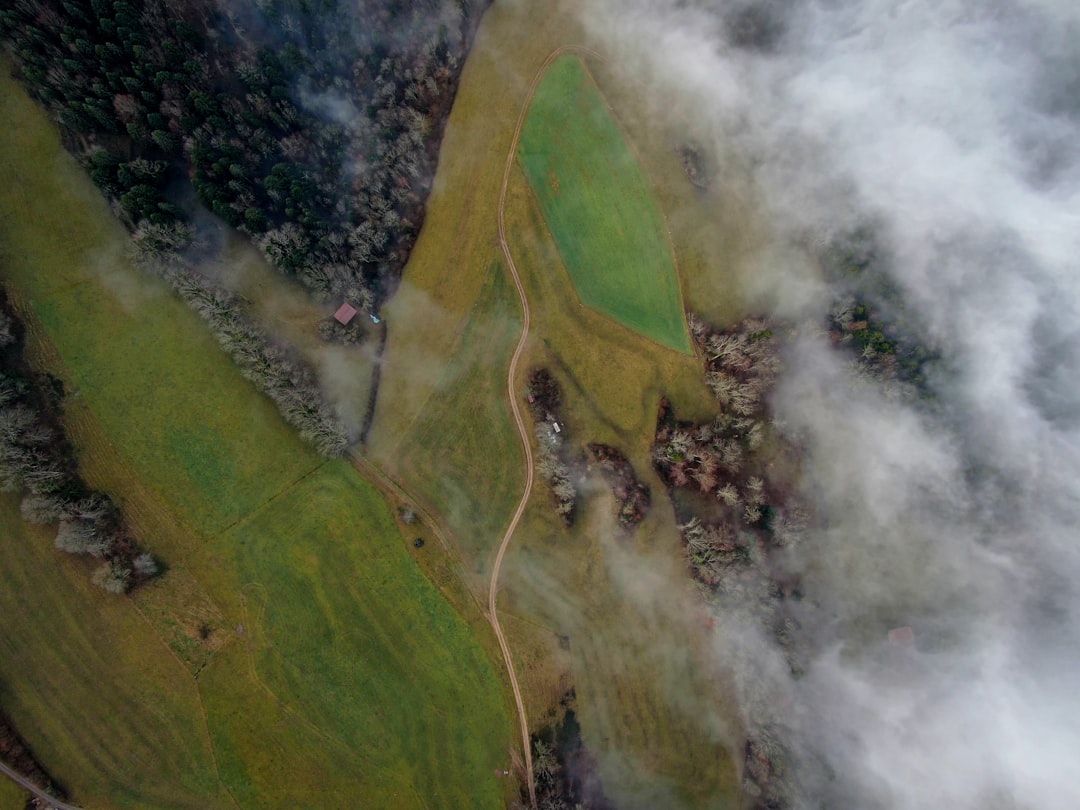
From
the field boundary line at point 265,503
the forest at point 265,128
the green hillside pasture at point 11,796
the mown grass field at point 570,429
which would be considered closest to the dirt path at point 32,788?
the green hillside pasture at point 11,796

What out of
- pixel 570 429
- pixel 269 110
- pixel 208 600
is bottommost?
pixel 208 600

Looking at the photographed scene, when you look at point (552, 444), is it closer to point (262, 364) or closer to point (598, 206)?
point (598, 206)

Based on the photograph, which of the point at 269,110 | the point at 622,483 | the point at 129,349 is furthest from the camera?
the point at 622,483

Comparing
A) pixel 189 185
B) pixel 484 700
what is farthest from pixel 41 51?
pixel 484 700

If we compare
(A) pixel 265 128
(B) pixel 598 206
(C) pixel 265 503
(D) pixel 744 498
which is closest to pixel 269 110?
(A) pixel 265 128

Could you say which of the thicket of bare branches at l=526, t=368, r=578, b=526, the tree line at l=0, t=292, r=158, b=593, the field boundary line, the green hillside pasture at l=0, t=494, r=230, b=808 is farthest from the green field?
the green hillside pasture at l=0, t=494, r=230, b=808

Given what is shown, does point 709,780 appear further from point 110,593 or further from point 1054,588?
point 110,593
